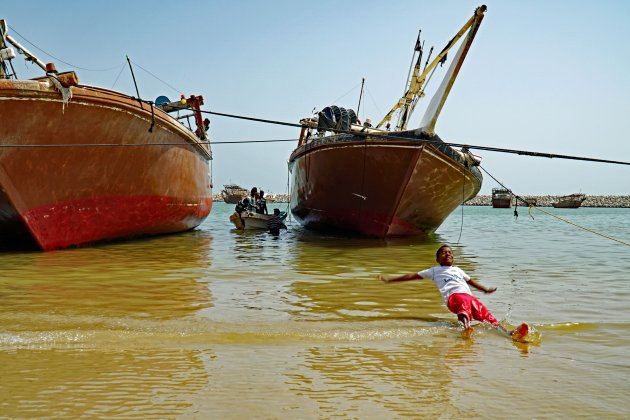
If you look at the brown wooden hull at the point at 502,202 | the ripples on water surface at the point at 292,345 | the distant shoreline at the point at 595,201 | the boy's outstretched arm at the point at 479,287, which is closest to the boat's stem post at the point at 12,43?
the ripples on water surface at the point at 292,345

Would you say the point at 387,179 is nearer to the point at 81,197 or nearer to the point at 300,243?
the point at 300,243

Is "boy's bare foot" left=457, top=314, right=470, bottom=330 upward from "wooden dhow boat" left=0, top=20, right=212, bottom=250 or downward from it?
downward

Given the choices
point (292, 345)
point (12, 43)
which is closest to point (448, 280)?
point (292, 345)

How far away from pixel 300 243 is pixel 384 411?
12.0 metres

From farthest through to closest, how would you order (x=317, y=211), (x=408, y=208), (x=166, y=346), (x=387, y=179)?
1. (x=317, y=211)
2. (x=408, y=208)
3. (x=387, y=179)
4. (x=166, y=346)

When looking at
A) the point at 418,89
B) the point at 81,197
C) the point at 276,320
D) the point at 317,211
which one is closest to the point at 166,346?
the point at 276,320

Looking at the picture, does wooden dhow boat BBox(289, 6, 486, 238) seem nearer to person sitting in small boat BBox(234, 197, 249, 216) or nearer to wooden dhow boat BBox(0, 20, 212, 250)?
person sitting in small boat BBox(234, 197, 249, 216)

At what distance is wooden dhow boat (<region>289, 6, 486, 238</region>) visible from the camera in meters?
13.3

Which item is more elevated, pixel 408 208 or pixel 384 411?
pixel 408 208

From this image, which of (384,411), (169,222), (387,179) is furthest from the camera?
(169,222)

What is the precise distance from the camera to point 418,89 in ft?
67.1

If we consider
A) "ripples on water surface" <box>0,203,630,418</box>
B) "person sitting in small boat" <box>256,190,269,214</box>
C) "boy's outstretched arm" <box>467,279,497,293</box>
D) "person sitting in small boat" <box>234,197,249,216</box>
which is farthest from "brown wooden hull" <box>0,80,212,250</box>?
"person sitting in small boat" <box>256,190,269,214</box>

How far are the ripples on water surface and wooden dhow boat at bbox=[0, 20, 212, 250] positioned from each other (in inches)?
52.1

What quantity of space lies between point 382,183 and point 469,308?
8.46 metres
